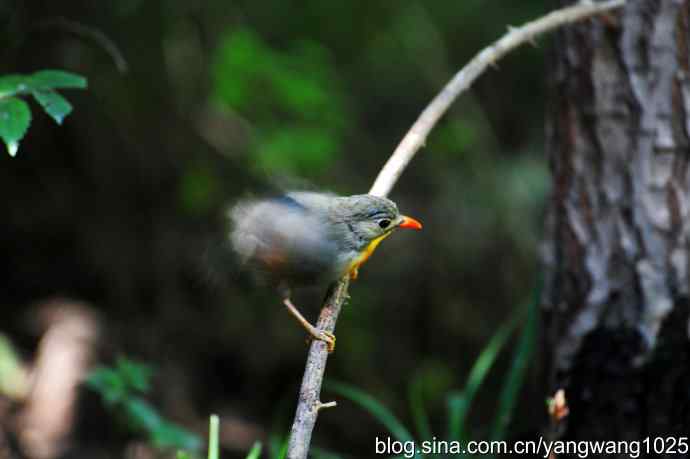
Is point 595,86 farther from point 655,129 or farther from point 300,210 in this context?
point 300,210

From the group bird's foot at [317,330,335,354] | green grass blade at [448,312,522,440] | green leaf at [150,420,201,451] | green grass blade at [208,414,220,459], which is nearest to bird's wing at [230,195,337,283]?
bird's foot at [317,330,335,354]

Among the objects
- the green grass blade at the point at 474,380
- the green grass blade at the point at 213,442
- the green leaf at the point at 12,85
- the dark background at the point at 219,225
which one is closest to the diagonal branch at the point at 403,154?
the green grass blade at the point at 213,442

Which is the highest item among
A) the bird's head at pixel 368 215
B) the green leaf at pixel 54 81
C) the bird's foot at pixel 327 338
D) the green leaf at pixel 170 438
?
the green leaf at pixel 54 81

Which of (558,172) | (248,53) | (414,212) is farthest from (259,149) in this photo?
(558,172)

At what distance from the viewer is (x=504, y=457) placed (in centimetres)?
398

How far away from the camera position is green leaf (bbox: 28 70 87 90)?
2.74 m

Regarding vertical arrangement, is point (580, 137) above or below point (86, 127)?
below

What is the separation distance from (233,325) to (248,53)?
7.48 ft

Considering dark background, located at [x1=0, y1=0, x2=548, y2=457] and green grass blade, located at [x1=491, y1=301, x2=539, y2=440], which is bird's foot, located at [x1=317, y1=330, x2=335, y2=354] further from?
dark background, located at [x1=0, y1=0, x2=548, y2=457]

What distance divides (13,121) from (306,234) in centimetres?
106

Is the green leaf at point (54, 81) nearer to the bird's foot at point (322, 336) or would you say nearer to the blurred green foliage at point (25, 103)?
the blurred green foliage at point (25, 103)

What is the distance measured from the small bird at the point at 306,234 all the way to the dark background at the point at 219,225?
274cm

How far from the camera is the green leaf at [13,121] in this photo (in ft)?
8.09

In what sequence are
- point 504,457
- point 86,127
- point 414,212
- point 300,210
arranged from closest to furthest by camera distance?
point 300,210 → point 504,457 → point 86,127 → point 414,212
